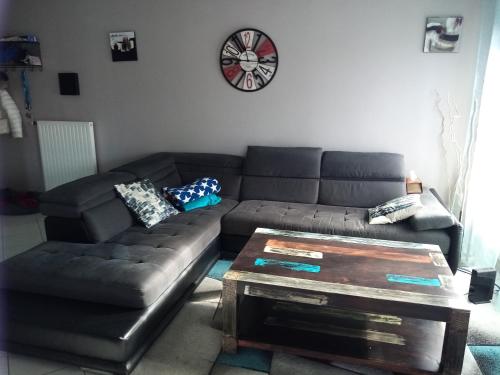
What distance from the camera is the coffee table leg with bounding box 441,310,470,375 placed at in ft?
5.13

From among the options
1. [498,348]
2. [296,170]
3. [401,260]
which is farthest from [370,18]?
[498,348]

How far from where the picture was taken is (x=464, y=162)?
310cm

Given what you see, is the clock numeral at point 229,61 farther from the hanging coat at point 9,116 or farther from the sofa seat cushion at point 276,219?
the hanging coat at point 9,116

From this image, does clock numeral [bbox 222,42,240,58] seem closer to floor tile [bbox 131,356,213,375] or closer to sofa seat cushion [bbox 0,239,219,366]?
sofa seat cushion [bbox 0,239,219,366]

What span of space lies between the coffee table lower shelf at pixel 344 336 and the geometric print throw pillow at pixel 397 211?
0.84m

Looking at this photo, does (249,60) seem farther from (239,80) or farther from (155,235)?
(155,235)

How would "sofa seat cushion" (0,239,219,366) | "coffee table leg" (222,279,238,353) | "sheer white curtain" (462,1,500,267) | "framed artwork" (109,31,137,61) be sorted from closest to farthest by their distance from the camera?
"sofa seat cushion" (0,239,219,366)
"coffee table leg" (222,279,238,353)
"sheer white curtain" (462,1,500,267)
"framed artwork" (109,31,137,61)

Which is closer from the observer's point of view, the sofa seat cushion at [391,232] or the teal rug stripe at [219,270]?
the sofa seat cushion at [391,232]

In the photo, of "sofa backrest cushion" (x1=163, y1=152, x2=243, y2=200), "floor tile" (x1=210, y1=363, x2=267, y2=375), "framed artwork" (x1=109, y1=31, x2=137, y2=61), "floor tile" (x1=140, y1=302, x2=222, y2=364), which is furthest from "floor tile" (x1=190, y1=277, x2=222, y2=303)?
"framed artwork" (x1=109, y1=31, x2=137, y2=61)

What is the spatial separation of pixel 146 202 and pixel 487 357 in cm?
226

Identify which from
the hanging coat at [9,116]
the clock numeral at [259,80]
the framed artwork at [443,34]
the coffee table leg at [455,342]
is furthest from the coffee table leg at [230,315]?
the hanging coat at [9,116]

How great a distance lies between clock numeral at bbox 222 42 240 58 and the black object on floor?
8.69 feet

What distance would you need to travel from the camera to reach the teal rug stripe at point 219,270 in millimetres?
2670

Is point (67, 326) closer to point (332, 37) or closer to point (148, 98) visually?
point (148, 98)
